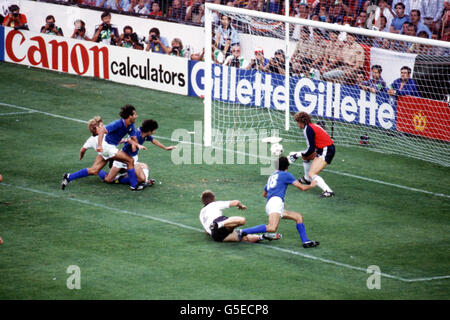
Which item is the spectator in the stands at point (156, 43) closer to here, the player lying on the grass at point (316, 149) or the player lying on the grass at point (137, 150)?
the player lying on the grass at point (137, 150)

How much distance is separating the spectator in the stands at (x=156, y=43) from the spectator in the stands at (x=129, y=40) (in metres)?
0.40

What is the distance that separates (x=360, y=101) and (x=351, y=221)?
6.13 m

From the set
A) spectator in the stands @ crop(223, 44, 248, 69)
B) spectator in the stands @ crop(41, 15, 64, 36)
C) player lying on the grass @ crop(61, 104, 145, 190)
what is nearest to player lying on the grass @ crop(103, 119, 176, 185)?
player lying on the grass @ crop(61, 104, 145, 190)

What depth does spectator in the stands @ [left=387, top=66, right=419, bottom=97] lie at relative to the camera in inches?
733

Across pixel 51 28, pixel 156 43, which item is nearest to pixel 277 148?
pixel 156 43

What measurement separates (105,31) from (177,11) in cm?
263

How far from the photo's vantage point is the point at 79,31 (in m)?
26.2

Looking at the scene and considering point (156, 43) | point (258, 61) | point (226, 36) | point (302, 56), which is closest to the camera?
point (302, 56)

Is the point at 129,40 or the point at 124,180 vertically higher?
the point at 129,40

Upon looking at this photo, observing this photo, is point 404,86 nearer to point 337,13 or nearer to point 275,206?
point 337,13

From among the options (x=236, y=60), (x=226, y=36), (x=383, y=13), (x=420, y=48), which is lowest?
(x=236, y=60)

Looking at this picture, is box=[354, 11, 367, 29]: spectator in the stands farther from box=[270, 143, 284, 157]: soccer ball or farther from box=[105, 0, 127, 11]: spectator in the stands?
→ box=[105, 0, 127, 11]: spectator in the stands

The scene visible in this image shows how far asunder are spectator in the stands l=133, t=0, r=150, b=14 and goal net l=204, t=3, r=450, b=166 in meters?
4.28

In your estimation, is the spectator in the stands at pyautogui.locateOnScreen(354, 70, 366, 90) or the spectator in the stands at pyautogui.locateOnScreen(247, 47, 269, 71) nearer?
the spectator in the stands at pyautogui.locateOnScreen(354, 70, 366, 90)
